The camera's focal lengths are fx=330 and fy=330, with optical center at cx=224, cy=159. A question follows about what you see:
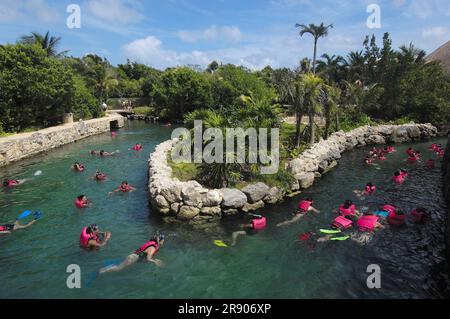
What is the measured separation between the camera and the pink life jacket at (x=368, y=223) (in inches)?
576

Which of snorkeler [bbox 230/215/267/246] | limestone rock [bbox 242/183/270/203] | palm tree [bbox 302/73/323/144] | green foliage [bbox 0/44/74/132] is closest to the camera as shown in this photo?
snorkeler [bbox 230/215/267/246]

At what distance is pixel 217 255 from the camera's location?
507 inches

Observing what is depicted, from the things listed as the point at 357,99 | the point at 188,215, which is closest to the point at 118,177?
the point at 188,215

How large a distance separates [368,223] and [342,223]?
1163 millimetres

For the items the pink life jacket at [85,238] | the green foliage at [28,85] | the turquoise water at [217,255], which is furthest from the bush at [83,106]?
the pink life jacket at [85,238]

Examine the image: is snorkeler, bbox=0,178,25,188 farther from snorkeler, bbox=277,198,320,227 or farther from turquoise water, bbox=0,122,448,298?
snorkeler, bbox=277,198,320,227

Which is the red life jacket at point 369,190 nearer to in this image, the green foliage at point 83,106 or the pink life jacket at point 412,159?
the pink life jacket at point 412,159

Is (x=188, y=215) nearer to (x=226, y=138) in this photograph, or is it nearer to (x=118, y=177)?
(x=226, y=138)

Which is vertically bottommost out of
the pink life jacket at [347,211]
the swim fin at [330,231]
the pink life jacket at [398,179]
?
the swim fin at [330,231]

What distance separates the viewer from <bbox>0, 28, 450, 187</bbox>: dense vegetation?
22641mm

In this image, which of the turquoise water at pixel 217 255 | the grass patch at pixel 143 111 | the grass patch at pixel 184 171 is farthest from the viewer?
the grass patch at pixel 143 111

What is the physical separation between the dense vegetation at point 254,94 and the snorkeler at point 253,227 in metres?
3.10

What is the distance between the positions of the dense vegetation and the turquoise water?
4.38 metres

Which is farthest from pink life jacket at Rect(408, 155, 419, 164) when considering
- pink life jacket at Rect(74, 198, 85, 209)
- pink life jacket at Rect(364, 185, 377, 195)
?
pink life jacket at Rect(74, 198, 85, 209)
